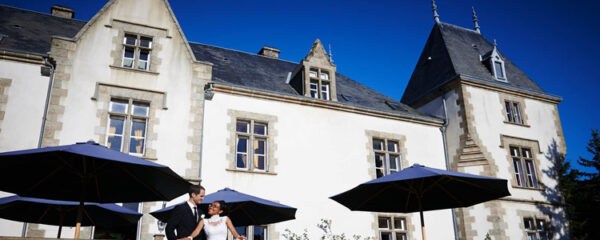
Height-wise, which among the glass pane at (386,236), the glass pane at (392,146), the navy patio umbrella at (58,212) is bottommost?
the glass pane at (386,236)

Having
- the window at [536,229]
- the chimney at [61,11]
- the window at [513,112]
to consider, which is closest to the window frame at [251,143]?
the chimney at [61,11]

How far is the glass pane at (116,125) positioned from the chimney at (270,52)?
335 inches

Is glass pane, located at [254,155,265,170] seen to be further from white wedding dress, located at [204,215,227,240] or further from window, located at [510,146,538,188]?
window, located at [510,146,538,188]

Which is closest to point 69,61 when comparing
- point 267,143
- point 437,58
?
point 267,143

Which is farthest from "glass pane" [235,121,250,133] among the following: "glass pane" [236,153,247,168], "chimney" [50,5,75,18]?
"chimney" [50,5,75,18]

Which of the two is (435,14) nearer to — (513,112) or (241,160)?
(513,112)

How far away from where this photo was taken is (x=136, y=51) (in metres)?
12.5

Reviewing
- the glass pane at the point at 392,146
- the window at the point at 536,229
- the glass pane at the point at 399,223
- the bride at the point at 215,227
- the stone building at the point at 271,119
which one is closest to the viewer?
the bride at the point at 215,227

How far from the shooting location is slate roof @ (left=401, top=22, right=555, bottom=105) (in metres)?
17.7

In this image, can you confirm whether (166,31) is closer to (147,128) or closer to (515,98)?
(147,128)

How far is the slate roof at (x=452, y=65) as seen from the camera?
695 inches

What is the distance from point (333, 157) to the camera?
14.2m

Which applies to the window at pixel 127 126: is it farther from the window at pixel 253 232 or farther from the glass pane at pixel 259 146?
the window at pixel 253 232

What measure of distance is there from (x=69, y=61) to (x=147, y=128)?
2.59 m
